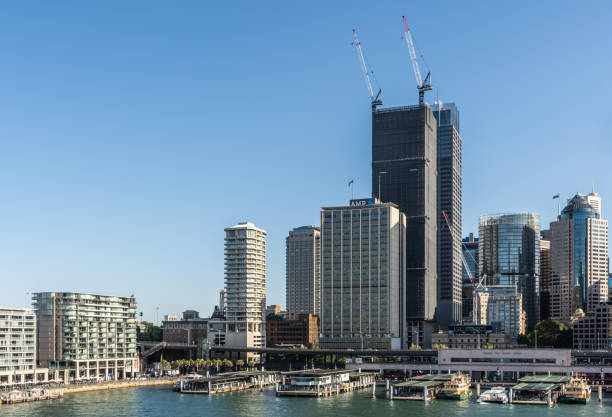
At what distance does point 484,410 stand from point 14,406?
108 m

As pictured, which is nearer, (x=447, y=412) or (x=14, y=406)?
(x=447, y=412)

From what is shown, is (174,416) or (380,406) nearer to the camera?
(174,416)

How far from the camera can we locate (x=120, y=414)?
579 ft

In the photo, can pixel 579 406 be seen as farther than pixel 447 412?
Yes

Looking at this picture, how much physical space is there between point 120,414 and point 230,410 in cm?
2438

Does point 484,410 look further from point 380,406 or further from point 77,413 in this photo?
point 77,413

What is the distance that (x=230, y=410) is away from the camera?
186 metres

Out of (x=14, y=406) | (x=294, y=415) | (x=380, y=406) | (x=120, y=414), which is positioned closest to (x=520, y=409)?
(x=380, y=406)

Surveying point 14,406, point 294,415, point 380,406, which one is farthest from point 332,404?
point 14,406

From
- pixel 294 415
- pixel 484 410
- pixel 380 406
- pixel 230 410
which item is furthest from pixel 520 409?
pixel 230 410

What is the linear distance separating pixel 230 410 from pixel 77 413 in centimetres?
3312

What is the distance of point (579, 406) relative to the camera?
636ft

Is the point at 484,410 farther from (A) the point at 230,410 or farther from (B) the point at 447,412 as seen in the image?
(A) the point at 230,410

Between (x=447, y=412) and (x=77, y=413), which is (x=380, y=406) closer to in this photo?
(x=447, y=412)
